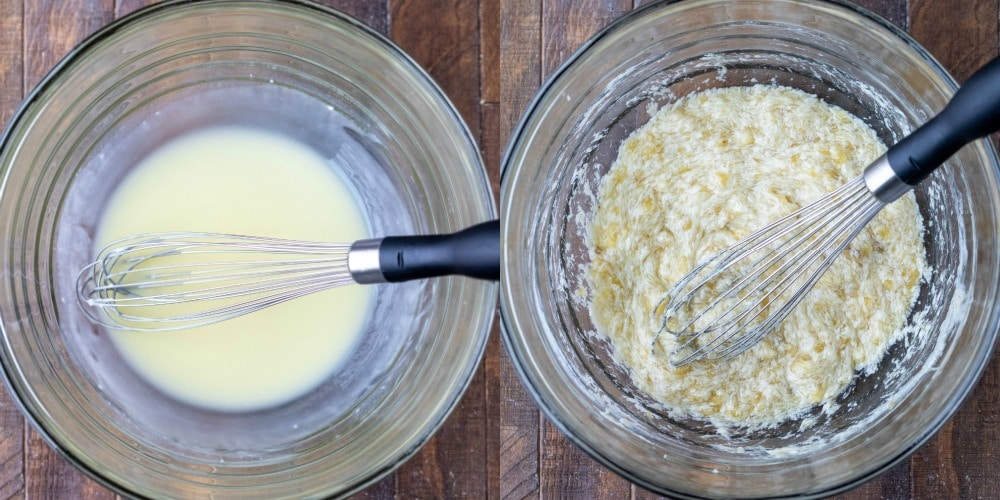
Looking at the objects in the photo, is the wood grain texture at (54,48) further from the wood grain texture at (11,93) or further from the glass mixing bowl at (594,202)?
the glass mixing bowl at (594,202)

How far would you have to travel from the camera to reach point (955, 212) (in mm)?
842

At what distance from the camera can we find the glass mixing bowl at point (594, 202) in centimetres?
80

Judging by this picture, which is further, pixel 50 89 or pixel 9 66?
pixel 9 66

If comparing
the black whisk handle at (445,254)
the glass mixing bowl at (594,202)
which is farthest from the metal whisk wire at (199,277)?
the glass mixing bowl at (594,202)

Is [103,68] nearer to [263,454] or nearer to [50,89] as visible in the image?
[50,89]

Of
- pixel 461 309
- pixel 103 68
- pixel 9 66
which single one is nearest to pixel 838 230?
pixel 461 309

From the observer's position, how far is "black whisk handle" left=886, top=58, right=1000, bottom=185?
1.90 feet

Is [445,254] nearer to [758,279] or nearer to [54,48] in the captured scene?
[758,279]

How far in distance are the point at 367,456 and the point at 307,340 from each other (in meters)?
0.15

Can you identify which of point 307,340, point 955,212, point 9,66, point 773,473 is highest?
point 9,66

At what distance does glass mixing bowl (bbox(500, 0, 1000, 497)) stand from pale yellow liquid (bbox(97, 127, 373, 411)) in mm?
225

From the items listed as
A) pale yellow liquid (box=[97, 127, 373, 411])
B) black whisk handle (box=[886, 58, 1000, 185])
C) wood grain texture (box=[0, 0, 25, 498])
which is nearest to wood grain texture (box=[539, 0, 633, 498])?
pale yellow liquid (box=[97, 127, 373, 411])

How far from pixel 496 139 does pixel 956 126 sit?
48 centimetres

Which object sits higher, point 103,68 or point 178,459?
point 103,68
